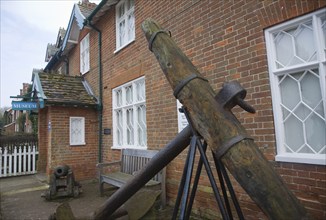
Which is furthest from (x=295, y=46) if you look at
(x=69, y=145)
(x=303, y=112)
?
(x=69, y=145)

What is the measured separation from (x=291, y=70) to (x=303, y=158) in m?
1.21

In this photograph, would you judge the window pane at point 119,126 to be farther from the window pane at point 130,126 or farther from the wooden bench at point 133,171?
the wooden bench at point 133,171

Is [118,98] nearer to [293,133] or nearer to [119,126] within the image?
[119,126]

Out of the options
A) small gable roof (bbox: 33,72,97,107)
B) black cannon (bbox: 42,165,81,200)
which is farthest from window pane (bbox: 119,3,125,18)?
black cannon (bbox: 42,165,81,200)

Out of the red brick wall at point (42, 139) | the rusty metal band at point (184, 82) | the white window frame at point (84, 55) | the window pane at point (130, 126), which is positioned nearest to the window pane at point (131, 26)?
the window pane at point (130, 126)

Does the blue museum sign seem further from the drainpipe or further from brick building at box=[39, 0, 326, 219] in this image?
brick building at box=[39, 0, 326, 219]

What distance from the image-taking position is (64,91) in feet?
30.5

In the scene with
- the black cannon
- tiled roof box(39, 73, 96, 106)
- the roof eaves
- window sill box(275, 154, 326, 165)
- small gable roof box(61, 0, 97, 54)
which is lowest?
the black cannon

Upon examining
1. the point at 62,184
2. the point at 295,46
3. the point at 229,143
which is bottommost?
the point at 62,184

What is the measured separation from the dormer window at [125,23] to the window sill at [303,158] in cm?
540

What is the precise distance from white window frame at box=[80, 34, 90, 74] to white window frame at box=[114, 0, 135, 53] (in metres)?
2.61

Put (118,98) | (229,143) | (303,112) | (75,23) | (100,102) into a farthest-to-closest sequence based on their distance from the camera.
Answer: (75,23) < (100,102) < (118,98) < (303,112) < (229,143)

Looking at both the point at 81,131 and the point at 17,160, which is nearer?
the point at 81,131

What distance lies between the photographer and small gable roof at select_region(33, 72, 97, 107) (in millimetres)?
8477
